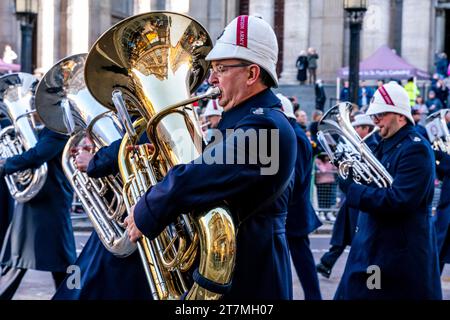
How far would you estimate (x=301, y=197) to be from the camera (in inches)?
318

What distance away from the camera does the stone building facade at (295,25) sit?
2952 cm

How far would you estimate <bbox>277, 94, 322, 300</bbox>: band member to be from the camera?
7836mm

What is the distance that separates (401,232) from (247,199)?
2.32m

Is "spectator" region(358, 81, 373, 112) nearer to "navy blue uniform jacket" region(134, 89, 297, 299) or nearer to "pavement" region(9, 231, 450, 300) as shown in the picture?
"pavement" region(9, 231, 450, 300)

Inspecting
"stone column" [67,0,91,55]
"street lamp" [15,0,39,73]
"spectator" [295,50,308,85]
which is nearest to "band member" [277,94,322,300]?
"street lamp" [15,0,39,73]

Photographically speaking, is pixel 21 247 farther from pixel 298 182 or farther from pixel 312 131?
pixel 312 131

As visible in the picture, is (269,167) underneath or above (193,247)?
above

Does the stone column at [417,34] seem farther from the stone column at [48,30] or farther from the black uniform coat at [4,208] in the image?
the black uniform coat at [4,208]

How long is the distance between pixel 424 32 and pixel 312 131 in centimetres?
1398

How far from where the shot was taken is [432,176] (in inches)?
227

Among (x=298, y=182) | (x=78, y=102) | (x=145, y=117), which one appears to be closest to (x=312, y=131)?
(x=298, y=182)

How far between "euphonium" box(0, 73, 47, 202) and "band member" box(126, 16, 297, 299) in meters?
3.98

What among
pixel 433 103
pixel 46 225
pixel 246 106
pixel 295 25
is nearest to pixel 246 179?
pixel 246 106

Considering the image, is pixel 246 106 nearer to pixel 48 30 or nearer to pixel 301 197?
pixel 301 197
